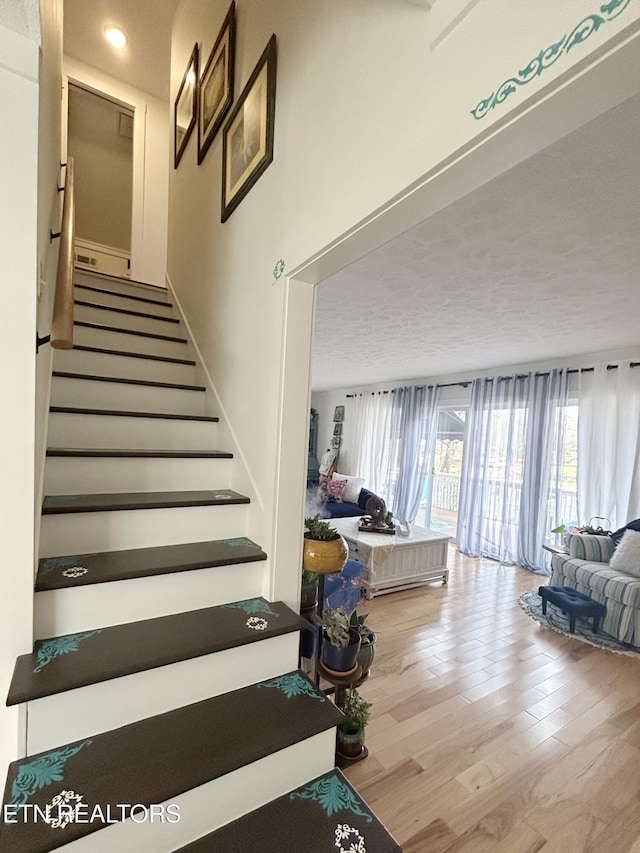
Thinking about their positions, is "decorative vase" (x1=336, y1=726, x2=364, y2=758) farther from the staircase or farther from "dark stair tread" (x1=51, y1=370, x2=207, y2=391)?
"dark stair tread" (x1=51, y1=370, x2=207, y2=391)

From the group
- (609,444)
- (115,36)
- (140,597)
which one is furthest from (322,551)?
(115,36)

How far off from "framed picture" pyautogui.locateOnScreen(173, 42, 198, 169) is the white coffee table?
3652 mm

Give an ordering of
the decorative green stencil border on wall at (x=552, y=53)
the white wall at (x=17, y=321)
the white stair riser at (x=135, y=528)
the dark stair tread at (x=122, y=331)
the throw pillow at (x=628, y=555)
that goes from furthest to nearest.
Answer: the throw pillow at (x=628, y=555)
the dark stair tread at (x=122, y=331)
the white stair riser at (x=135, y=528)
the white wall at (x=17, y=321)
the decorative green stencil border on wall at (x=552, y=53)

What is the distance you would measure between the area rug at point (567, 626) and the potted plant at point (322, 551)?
8.05ft

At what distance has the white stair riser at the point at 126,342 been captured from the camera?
2391 mm

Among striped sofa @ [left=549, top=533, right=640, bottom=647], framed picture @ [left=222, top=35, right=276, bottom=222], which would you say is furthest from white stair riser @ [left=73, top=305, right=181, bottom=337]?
striped sofa @ [left=549, top=533, right=640, bottom=647]

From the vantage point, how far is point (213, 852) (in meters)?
0.99

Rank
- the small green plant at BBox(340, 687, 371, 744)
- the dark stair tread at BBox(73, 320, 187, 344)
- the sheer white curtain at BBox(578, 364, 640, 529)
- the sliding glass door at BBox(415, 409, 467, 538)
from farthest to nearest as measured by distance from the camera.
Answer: the sliding glass door at BBox(415, 409, 467, 538)
the sheer white curtain at BBox(578, 364, 640, 529)
the dark stair tread at BBox(73, 320, 187, 344)
the small green plant at BBox(340, 687, 371, 744)

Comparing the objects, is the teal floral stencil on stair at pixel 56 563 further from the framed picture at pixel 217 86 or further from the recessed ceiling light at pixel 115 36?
the recessed ceiling light at pixel 115 36

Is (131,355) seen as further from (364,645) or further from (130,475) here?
(364,645)

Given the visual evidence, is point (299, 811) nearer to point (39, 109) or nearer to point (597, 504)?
point (39, 109)

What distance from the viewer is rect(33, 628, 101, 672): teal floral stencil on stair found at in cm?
113

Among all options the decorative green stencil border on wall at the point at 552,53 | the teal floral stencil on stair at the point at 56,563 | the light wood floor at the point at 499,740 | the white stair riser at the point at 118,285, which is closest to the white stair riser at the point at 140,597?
the teal floral stencil on stair at the point at 56,563

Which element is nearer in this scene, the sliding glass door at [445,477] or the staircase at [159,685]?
the staircase at [159,685]
